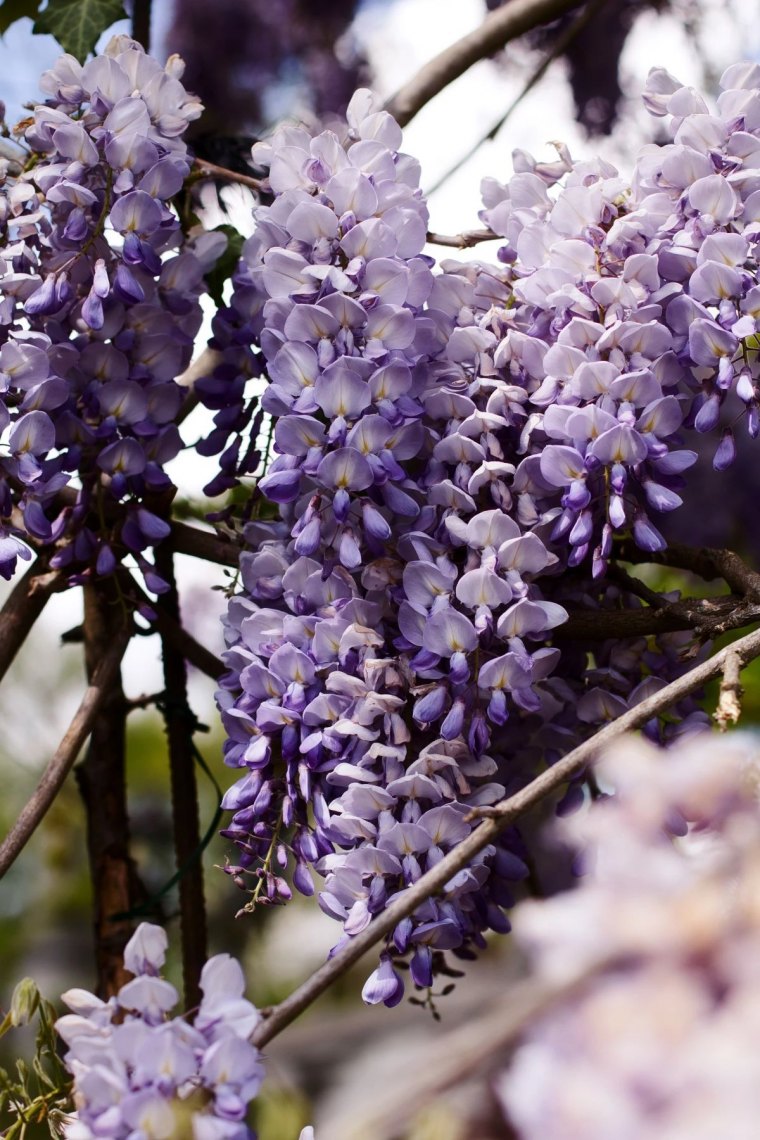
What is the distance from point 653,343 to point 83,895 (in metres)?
1.37

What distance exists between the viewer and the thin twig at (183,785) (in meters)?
0.71

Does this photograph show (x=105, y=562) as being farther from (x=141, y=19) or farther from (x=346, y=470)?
(x=141, y=19)

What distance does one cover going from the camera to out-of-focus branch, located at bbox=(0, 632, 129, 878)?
54 centimetres

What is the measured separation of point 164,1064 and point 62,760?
0.25 m

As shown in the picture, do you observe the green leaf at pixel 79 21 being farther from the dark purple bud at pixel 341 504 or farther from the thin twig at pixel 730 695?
the thin twig at pixel 730 695

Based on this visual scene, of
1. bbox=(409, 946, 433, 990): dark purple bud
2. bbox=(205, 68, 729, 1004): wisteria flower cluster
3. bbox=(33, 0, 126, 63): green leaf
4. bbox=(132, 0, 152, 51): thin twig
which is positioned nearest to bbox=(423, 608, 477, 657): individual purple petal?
bbox=(205, 68, 729, 1004): wisteria flower cluster

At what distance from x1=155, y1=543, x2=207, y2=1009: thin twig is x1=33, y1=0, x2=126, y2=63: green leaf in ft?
0.93

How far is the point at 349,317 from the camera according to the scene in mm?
490

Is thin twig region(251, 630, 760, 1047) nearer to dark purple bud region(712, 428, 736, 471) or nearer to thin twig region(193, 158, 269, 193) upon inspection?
dark purple bud region(712, 428, 736, 471)

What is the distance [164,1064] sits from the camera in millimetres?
336

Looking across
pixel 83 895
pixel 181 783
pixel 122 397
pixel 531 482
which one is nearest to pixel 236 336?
pixel 122 397

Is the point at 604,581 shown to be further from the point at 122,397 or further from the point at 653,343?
the point at 122,397

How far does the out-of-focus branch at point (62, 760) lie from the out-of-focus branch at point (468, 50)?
0.37m

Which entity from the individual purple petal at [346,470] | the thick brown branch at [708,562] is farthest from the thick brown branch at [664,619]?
the individual purple petal at [346,470]
